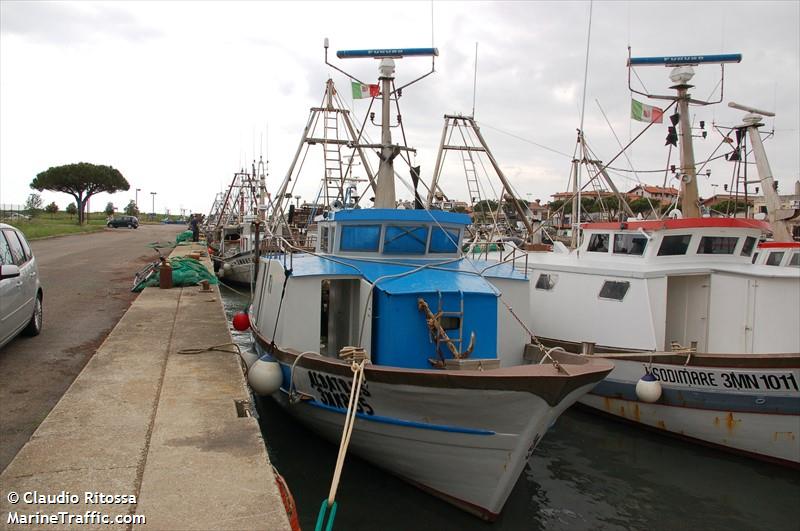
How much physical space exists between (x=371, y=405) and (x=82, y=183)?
7133 centimetres

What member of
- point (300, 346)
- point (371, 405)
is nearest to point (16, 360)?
point (300, 346)

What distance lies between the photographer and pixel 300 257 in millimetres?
10336

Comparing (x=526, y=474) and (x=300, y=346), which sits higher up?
(x=300, y=346)

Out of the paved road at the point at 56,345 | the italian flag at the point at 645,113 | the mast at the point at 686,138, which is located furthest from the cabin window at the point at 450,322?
the italian flag at the point at 645,113

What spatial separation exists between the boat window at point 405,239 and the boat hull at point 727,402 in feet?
14.5

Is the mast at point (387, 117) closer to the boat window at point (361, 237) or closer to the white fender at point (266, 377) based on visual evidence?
the boat window at point (361, 237)

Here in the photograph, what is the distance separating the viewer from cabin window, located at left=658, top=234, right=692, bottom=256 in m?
11.4

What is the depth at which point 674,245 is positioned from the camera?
37.6ft

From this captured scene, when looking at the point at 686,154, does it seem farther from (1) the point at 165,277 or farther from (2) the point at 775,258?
(1) the point at 165,277

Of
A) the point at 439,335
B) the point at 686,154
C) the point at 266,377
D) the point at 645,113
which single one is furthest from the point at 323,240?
the point at 645,113

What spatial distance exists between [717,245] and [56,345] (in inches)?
474

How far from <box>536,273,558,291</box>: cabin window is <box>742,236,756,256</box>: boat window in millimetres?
3629

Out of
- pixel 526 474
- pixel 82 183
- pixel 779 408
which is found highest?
pixel 82 183

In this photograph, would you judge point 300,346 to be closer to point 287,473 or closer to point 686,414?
point 287,473
